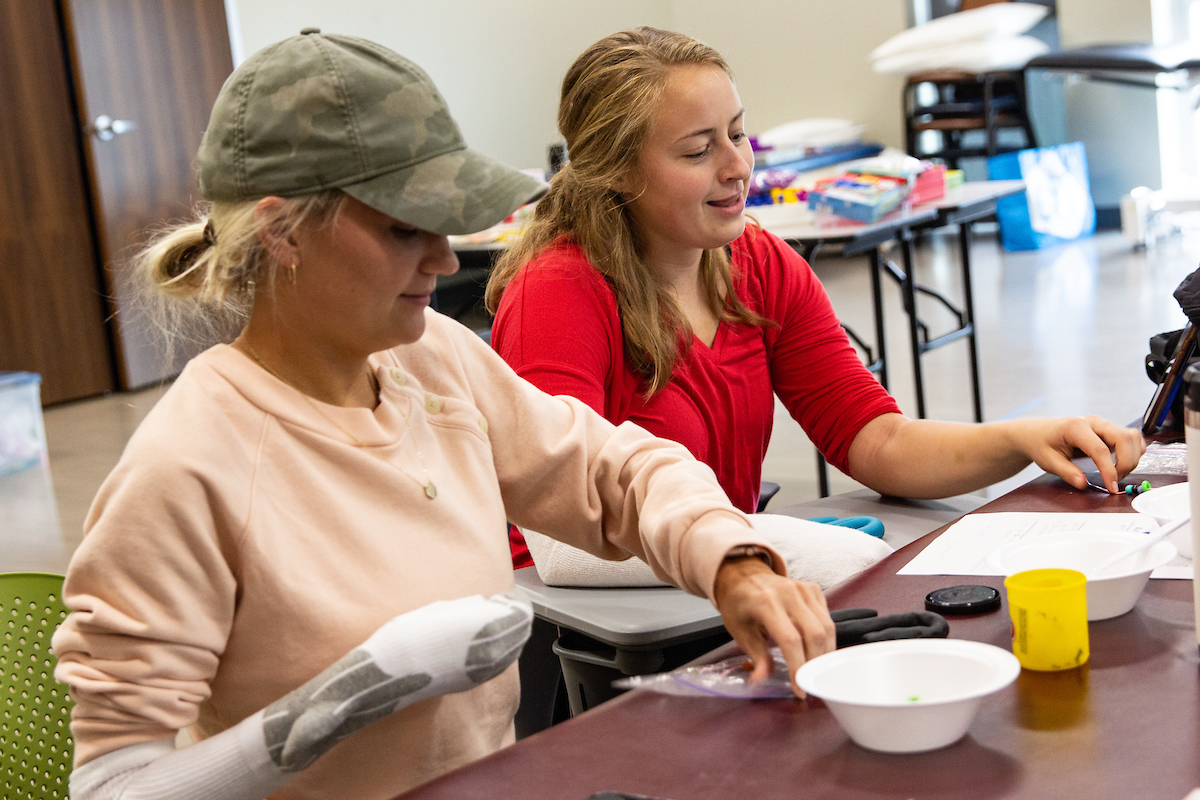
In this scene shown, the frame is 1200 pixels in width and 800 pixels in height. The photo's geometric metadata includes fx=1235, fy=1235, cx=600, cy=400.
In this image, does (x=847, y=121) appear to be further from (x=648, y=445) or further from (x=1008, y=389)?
(x=648, y=445)

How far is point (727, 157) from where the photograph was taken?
173 centimetres

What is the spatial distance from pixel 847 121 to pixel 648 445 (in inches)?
287

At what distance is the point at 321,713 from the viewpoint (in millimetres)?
827

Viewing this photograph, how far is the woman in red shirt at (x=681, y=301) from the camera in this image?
161cm

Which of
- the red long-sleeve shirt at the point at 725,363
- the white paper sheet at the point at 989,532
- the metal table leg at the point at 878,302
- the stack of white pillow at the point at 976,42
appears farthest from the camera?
the stack of white pillow at the point at 976,42

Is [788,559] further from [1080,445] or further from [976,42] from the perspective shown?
[976,42]

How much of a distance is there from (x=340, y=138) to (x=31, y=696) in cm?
58

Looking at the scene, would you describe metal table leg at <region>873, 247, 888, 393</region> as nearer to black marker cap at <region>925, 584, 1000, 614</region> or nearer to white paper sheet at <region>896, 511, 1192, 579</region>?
white paper sheet at <region>896, 511, 1192, 579</region>

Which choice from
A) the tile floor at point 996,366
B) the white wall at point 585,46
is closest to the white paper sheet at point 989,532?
the tile floor at point 996,366

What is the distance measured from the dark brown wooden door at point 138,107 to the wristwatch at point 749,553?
4.85 metres

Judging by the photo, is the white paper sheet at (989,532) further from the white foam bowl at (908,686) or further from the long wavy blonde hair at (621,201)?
the long wavy blonde hair at (621,201)

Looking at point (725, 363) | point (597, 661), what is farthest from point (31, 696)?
point (725, 363)


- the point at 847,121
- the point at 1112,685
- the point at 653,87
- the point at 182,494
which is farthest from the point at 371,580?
the point at 847,121

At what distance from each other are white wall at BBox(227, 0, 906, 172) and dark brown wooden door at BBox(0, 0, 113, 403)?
186 centimetres
